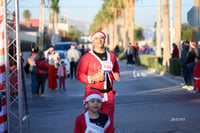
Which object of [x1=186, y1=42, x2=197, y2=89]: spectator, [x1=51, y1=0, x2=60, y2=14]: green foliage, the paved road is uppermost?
[x1=51, y1=0, x2=60, y2=14]: green foliage

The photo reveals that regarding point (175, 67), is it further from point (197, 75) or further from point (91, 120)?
point (91, 120)

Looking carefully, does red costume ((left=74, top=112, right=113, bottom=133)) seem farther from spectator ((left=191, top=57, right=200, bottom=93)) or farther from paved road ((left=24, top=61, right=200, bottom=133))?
spectator ((left=191, top=57, right=200, bottom=93))

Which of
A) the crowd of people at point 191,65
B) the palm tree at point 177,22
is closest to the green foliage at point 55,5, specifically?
the palm tree at point 177,22

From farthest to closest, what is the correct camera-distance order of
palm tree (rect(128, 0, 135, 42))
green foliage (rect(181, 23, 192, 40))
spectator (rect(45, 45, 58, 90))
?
green foliage (rect(181, 23, 192, 40))
palm tree (rect(128, 0, 135, 42))
spectator (rect(45, 45, 58, 90))

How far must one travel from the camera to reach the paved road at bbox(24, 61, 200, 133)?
1010 centimetres

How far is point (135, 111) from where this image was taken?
12.5m

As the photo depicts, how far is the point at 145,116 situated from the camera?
11.5 meters

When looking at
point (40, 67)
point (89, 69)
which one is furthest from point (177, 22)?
point (89, 69)

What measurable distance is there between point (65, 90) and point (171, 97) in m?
5.09

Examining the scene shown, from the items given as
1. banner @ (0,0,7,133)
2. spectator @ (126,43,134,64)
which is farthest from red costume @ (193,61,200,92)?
spectator @ (126,43,134,64)

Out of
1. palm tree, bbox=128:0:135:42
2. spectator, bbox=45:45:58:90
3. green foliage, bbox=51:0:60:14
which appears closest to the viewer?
spectator, bbox=45:45:58:90

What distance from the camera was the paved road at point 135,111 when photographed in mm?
10102

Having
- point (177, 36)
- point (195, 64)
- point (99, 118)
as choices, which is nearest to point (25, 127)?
point (99, 118)

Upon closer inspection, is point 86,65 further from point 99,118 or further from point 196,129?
point 196,129
